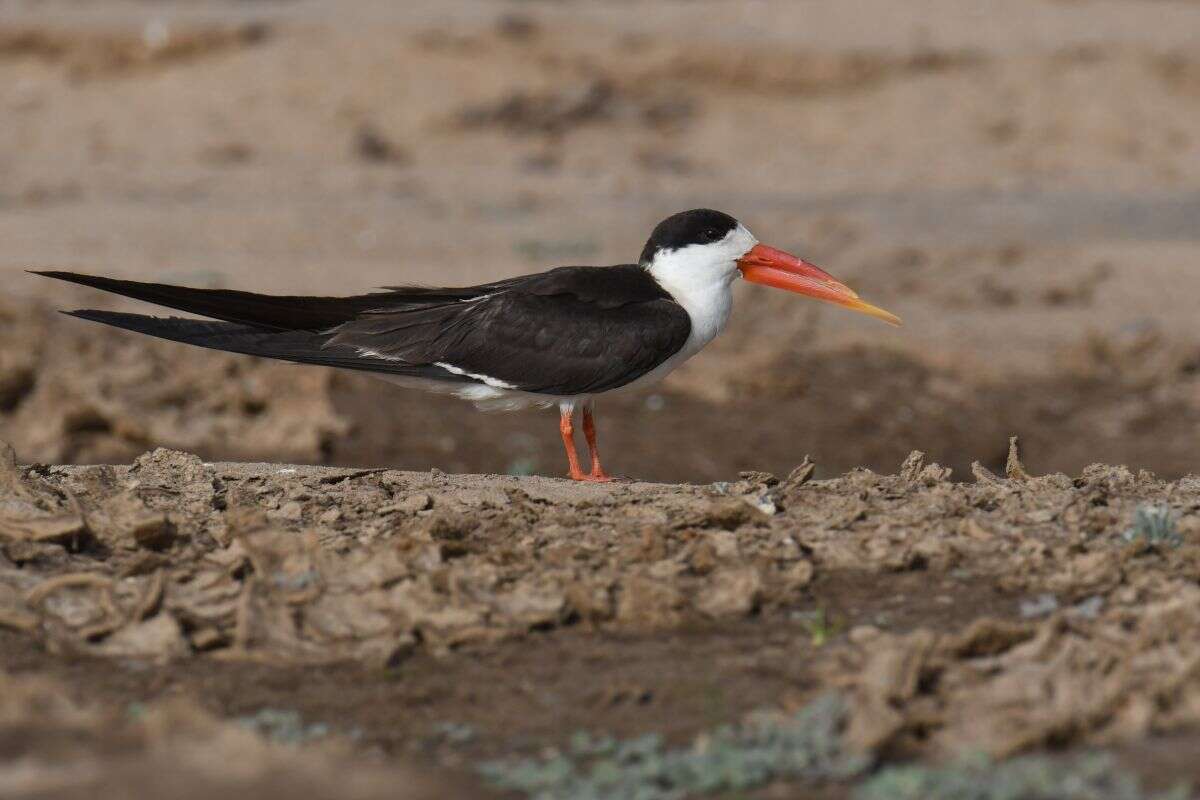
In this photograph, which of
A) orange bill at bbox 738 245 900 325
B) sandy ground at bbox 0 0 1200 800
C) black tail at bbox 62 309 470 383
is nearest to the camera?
sandy ground at bbox 0 0 1200 800

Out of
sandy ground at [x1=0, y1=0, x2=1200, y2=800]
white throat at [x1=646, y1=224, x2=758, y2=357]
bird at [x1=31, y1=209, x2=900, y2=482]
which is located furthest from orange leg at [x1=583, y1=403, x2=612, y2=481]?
white throat at [x1=646, y1=224, x2=758, y2=357]

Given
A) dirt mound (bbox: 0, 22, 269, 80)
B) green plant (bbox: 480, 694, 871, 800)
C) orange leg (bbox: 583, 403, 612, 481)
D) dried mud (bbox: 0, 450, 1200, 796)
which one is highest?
dirt mound (bbox: 0, 22, 269, 80)

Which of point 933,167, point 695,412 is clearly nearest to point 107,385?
point 695,412

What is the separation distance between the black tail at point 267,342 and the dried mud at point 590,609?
0.79 metres

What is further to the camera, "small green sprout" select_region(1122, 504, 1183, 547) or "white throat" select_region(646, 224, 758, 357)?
"white throat" select_region(646, 224, 758, 357)

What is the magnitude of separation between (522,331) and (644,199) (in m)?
10.5

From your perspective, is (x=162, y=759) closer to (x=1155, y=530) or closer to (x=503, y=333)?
(x=1155, y=530)

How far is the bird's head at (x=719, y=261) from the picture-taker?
7.43 m

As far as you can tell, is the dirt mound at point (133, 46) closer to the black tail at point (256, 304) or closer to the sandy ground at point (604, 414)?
the sandy ground at point (604, 414)

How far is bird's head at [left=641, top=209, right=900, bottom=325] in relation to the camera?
7.43 metres

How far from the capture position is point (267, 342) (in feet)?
23.0

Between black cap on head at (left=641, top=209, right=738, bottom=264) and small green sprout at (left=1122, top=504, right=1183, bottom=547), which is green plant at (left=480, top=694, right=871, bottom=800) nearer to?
small green sprout at (left=1122, top=504, right=1183, bottom=547)

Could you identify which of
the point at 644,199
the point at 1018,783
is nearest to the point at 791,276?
the point at 1018,783

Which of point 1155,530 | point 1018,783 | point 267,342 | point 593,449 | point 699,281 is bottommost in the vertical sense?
point 1018,783
